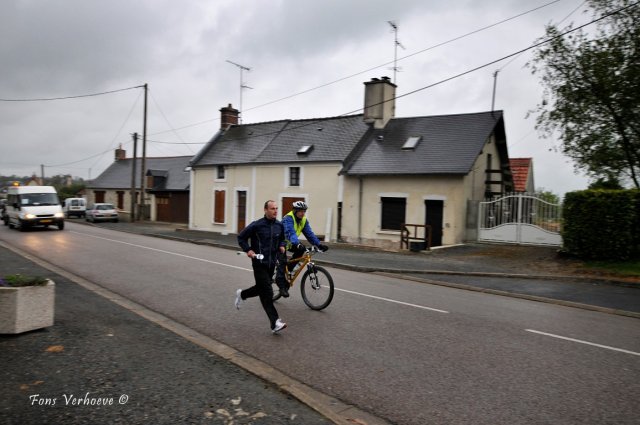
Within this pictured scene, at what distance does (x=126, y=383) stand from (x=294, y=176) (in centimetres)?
2098

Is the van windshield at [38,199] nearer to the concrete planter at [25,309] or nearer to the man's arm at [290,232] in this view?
the concrete planter at [25,309]

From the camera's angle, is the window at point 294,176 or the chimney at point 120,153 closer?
the window at point 294,176

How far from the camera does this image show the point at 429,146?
20.7 metres

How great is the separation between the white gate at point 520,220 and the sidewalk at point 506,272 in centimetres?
68

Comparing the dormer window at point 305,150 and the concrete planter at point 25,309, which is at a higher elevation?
the dormer window at point 305,150

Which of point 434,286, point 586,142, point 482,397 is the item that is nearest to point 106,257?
point 434,286

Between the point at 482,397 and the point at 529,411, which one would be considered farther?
the point at 482,397

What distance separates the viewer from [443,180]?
61.9 feet

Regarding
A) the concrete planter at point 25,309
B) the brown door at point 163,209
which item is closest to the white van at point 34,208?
the brown door at point 163,209

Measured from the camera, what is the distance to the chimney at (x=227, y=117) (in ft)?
110

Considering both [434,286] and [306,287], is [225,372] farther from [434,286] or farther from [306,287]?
[434,286]

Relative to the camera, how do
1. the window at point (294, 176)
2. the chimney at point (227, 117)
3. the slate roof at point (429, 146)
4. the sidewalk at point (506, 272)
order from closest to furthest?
the sidewalk at point (506, 272), the slate roof at point (429, 146), the window at point (294, 176), the chimney at point (227, 117)

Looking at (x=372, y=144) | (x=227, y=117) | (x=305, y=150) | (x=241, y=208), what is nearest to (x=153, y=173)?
(x=227, y=117)

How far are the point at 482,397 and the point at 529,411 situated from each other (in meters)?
0.40
